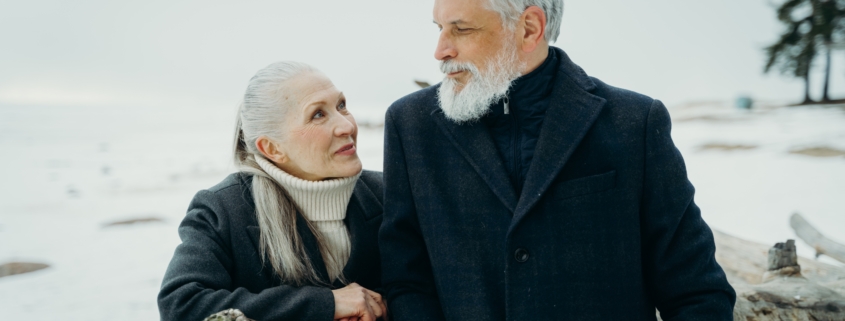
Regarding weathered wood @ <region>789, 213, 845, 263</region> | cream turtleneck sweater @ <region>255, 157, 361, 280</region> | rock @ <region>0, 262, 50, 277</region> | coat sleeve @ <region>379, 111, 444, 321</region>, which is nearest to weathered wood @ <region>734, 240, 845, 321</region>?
weathered wood @ <region>789, 213, 845, 263</region>

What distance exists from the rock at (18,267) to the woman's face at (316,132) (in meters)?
2.23

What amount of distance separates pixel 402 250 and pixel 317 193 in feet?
1.13

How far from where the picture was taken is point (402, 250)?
1.65 metres

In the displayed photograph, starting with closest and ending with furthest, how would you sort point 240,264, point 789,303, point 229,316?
point 229,316
point 240,264
point 789,303

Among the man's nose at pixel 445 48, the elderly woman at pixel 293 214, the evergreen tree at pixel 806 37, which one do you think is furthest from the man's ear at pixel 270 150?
the evergreen tree at pixel 806 37

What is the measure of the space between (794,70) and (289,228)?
378 centimetres

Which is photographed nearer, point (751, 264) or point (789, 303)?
point (789, 303)

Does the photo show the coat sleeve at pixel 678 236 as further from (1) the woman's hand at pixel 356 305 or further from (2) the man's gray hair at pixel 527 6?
(1) the woman's hand at pixel 356 305

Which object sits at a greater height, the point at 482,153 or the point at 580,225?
the point at 482,153

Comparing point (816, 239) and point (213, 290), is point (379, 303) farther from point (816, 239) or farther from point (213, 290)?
point (816, 239)

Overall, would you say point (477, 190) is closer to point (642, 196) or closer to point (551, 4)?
point (642, 196)

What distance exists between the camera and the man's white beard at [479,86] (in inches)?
61.3

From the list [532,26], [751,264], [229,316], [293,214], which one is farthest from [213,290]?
[751,264]

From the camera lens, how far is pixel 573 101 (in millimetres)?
1556
